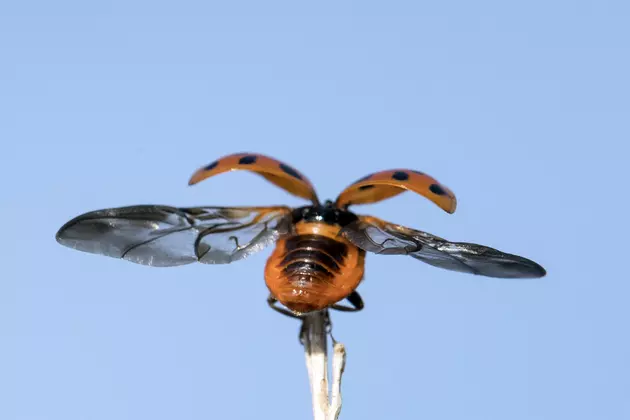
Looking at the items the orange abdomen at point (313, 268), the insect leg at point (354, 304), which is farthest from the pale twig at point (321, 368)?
the insect leg at point (354, 304)

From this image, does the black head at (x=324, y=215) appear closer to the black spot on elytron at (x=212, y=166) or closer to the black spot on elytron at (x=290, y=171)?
A: the black spot on elytron at (x=290, y=171)

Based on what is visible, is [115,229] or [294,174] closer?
[115,229]

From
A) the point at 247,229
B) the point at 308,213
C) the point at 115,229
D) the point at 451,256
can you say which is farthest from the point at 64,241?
the point at 451,256

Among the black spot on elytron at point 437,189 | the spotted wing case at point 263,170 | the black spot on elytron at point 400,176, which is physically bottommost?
the black spot on elytron at point 437,189

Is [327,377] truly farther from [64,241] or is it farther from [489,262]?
[64,241]

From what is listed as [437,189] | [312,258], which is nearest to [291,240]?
[312,258]

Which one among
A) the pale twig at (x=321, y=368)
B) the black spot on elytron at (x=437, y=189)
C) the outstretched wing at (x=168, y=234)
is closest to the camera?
the pale twig at (x=321, y=368)
